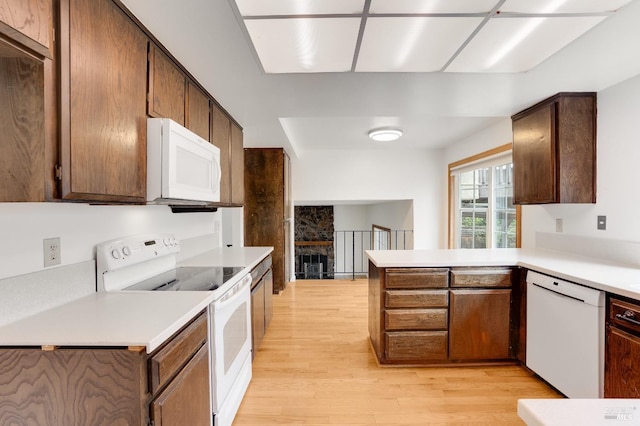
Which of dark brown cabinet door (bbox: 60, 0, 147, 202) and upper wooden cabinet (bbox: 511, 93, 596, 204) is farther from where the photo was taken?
upper wooden cabinet (bbox: 511, 93, 596, 204)

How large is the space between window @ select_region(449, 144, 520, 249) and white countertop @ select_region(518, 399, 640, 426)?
10.1ft

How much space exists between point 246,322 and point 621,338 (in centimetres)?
224

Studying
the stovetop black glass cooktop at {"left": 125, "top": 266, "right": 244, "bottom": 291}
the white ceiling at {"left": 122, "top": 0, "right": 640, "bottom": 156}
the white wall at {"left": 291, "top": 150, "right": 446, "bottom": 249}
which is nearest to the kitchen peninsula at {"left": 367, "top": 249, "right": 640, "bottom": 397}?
the stovetop black glass cooktop at {"left": 125, "top": 266, "right": 244, "bottom": 291}

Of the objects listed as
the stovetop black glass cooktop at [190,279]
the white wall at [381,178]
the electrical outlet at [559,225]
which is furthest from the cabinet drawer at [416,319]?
the white wall at [381,178]

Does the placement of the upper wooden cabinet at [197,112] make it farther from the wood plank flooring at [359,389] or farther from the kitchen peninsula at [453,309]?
the wood plank flooring at [359,389]

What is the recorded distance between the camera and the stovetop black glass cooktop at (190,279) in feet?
5.46

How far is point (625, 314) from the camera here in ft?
5.03

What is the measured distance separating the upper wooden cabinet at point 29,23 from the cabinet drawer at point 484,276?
2.62m

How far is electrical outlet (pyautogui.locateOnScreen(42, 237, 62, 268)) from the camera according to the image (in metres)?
1.27

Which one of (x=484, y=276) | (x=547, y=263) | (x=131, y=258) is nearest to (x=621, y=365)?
(x=547, y=263)

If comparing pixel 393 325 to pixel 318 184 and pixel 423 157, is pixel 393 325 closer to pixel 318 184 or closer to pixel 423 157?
pixel 318 184

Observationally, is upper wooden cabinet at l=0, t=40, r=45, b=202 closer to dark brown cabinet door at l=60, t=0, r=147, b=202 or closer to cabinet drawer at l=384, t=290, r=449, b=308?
dark brown cabinet door at l=60, t=0, r=147, b=202

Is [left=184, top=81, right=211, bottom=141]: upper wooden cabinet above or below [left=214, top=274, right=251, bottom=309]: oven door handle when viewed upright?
above

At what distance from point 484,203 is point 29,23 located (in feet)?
14.6
